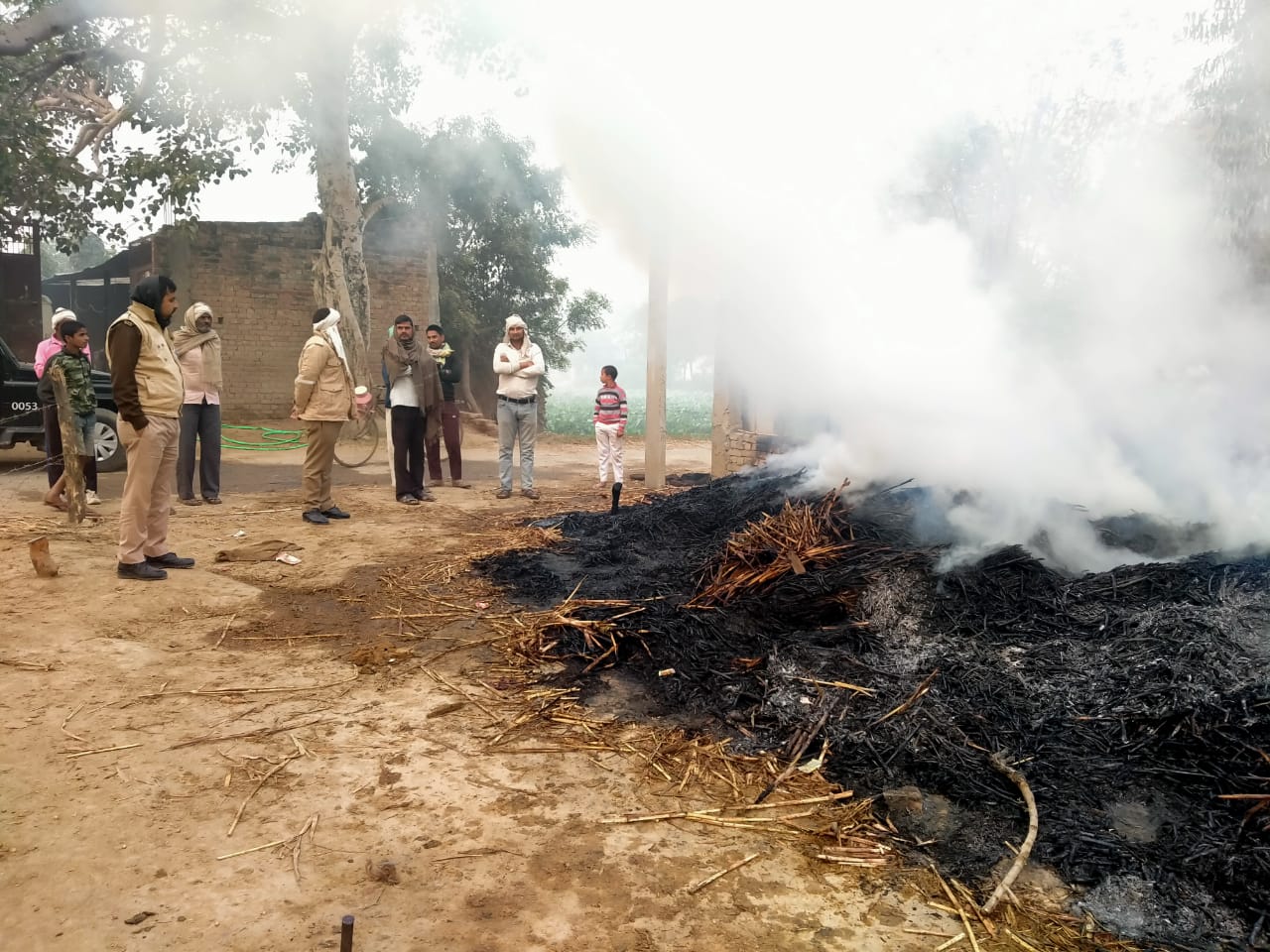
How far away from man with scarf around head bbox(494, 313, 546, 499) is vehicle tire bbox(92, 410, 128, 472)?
425cm

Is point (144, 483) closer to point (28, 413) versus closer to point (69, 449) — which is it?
point (69, 449)

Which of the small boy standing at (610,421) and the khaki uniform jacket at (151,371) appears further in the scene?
the small boy standing at (610,421)

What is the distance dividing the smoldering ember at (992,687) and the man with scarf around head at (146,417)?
230 cm

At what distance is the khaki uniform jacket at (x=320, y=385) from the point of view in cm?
701

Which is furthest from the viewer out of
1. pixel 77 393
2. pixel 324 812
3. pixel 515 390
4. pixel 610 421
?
pixel 610 421

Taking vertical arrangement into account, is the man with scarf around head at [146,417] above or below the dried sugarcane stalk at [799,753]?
above

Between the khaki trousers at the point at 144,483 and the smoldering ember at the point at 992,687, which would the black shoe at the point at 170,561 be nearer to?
the khaki trousers at the point at 144,483

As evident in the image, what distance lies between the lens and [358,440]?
1374cm

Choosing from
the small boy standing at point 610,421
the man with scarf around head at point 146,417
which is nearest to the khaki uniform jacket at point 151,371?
the man with scarf around head at point 146,417

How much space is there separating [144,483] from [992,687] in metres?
4.99

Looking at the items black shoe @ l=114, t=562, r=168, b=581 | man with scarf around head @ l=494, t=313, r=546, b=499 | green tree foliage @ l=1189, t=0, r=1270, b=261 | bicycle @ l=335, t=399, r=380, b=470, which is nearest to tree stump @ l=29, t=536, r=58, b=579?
black shoe @ l=114, t=562, r=168, b=581

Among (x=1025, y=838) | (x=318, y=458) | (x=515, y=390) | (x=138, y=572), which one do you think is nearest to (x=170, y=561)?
(x=138, y=572)

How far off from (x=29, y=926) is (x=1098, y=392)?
305 inches

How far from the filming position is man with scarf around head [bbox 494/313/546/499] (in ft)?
27.9
